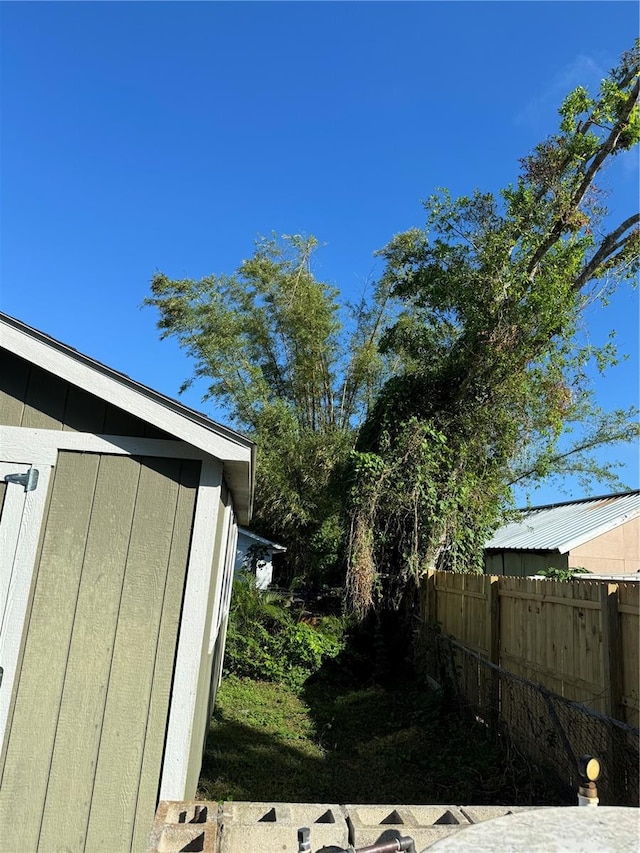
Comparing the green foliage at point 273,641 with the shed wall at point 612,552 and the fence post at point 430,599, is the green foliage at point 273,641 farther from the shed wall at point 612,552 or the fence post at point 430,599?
the shed wall at point 612,552

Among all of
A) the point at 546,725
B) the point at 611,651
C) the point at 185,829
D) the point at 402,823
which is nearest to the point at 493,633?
the point at 546,725

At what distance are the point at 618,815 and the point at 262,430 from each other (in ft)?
43.9

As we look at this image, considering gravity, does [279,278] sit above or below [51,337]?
above

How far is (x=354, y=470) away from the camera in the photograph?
33.0 feet

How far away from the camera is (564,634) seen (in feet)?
15.4

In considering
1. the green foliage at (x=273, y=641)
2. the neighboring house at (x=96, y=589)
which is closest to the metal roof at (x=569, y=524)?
the green foliage at (x=273, y=641)

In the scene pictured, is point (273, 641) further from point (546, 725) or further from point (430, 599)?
point (546, 725)

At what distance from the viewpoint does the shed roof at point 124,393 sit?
3422 mm

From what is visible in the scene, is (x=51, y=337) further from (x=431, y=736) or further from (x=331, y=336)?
(x=331, y=336)

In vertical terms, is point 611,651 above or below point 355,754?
above

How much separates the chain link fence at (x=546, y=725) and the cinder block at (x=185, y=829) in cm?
263

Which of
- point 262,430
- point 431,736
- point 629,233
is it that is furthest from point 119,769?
point 262,430

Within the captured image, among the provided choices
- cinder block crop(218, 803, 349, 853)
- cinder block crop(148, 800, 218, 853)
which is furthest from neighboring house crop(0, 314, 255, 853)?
cinder block crop(218, 803, 349, 853)

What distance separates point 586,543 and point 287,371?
9516 millimetres
